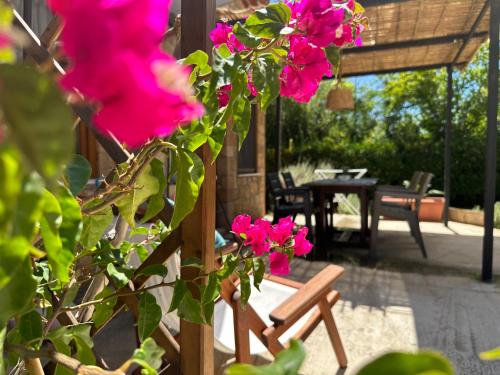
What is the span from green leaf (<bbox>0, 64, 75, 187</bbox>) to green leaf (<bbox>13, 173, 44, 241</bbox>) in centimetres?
7

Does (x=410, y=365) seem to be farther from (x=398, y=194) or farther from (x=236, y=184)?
(x=236, y=184)

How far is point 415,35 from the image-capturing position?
195 inches

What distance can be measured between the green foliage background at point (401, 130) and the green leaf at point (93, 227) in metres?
8.84

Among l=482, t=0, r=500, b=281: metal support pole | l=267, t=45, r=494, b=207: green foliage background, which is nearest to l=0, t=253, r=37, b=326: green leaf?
l=482, t=0, r=500, b=281: metal support pole

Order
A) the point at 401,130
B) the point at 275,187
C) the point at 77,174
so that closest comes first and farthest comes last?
1. the point at 77,174
2. the point at 275,187
3. the point at 401,130

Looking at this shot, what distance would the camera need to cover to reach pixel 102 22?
167mm

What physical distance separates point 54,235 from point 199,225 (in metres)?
0.59

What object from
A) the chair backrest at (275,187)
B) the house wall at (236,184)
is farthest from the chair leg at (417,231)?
the house wall at (236,184)

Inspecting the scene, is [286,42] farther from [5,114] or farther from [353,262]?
[353,262]

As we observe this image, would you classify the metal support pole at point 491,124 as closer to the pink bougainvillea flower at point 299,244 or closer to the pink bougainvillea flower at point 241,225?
the pink bougainvillea flower at point 299,244

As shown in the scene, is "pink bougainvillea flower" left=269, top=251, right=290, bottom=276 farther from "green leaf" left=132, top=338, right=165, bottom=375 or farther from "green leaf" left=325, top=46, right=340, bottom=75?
"green leaf" left=132, top=338, right=165, bottom=375

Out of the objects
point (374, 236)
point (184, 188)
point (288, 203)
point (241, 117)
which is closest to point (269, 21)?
point (241, 117)

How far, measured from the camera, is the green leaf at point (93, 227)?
634 mm

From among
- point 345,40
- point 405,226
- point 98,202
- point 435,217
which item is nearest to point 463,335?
point 345,40
